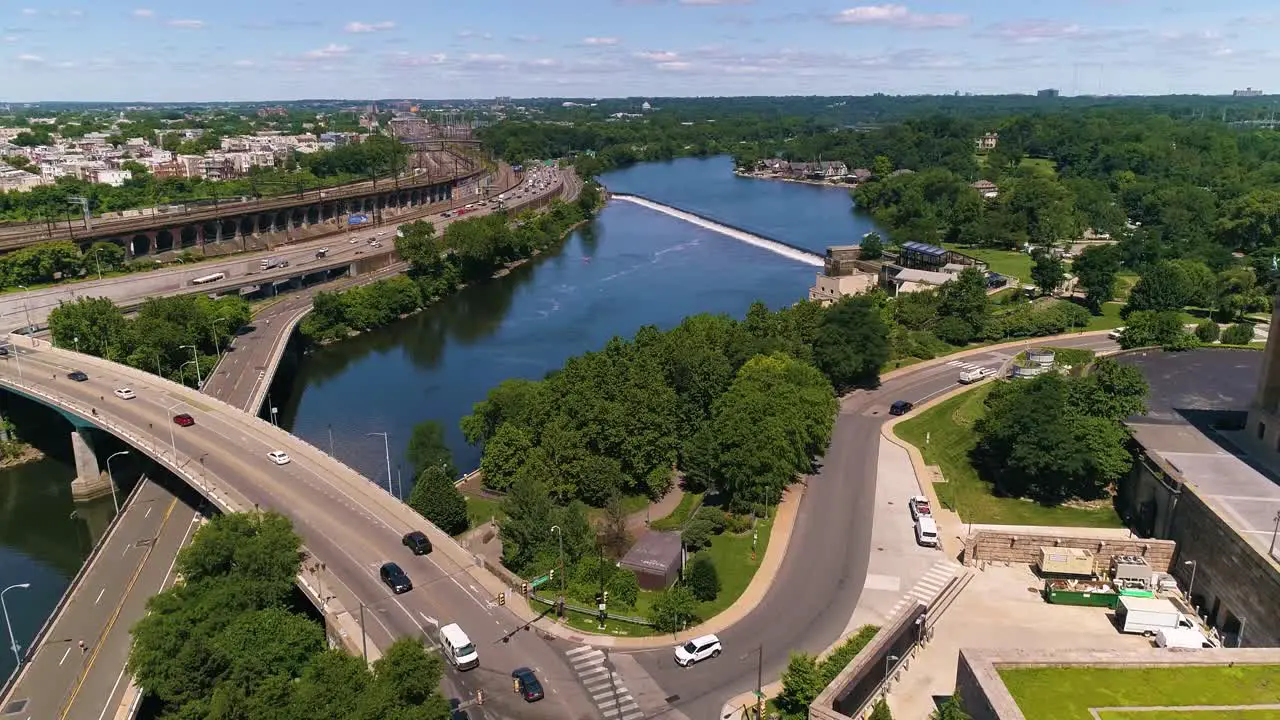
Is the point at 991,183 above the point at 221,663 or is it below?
above

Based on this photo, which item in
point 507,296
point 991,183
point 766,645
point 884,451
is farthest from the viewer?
point 991,183

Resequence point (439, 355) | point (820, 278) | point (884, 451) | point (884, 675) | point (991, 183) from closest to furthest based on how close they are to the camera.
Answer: point (884, 675) < point (884, 451) < point (439, 355) < point (820, 278) < point (991, 183)

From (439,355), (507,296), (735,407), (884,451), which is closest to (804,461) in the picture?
(735,407)

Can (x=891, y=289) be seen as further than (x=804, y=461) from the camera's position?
Yes

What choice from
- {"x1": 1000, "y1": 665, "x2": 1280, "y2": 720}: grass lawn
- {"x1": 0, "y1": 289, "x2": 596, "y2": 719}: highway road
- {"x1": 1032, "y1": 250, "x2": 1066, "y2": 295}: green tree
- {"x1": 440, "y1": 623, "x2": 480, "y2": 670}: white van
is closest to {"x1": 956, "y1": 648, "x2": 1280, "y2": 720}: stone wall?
{"x1": 1000, "y1": 665, "x2": 1280, "y2": 720}: grass lawn

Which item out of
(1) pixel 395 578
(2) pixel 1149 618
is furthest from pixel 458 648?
(2) pixel 1149 618

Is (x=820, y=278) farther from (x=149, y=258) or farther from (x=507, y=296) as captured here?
(x=149, y=258)

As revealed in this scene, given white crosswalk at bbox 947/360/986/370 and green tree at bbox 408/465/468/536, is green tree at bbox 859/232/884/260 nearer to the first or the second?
white crosswalk at bbox 947/360/986/370
